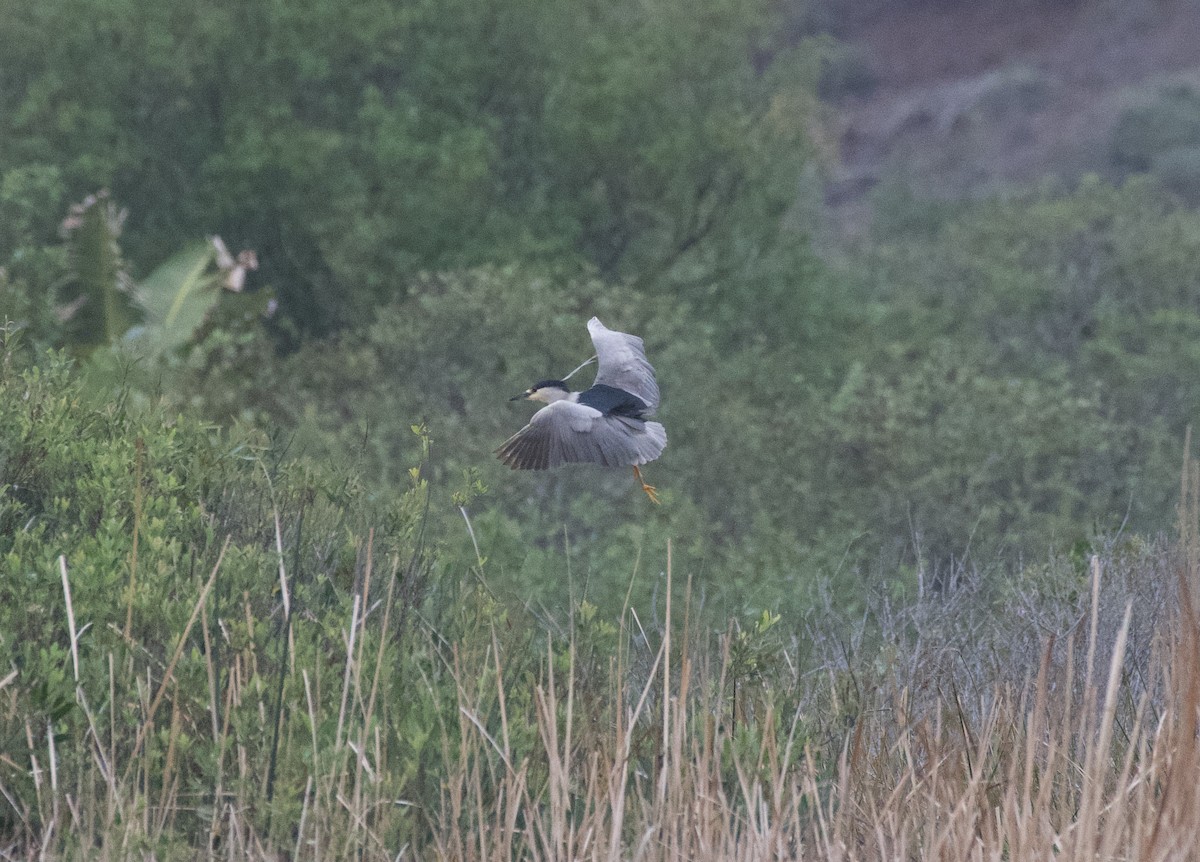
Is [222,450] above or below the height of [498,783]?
above

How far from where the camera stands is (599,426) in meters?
5.25

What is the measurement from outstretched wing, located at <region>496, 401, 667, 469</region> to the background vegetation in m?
0.40

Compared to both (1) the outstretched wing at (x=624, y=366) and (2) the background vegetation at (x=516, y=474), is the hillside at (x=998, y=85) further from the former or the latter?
(1) the outstretched wing at (x=624, y=366)

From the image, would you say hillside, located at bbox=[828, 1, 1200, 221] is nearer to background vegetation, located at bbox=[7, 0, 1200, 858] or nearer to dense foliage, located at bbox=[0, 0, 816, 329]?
background vegetation, located at bbox=[7, 0, 1200, 858]

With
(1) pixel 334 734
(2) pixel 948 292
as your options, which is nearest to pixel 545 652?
(1) pixel 334 734

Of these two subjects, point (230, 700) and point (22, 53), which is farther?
point (22, 53)

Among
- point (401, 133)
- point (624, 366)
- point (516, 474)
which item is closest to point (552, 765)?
point (624, 366)

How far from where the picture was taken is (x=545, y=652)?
410 cm

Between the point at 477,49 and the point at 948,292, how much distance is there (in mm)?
8843

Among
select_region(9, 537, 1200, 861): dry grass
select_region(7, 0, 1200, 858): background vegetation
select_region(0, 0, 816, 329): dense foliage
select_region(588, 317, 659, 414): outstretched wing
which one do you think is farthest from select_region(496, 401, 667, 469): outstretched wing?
select_region(0, 0, 816, 329): dense foliage

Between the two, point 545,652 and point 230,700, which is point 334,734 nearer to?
point 230,700

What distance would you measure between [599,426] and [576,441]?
11 centimetres

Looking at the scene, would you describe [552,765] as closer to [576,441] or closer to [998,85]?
[576,441]

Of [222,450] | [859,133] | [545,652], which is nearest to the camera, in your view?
[545,652]
